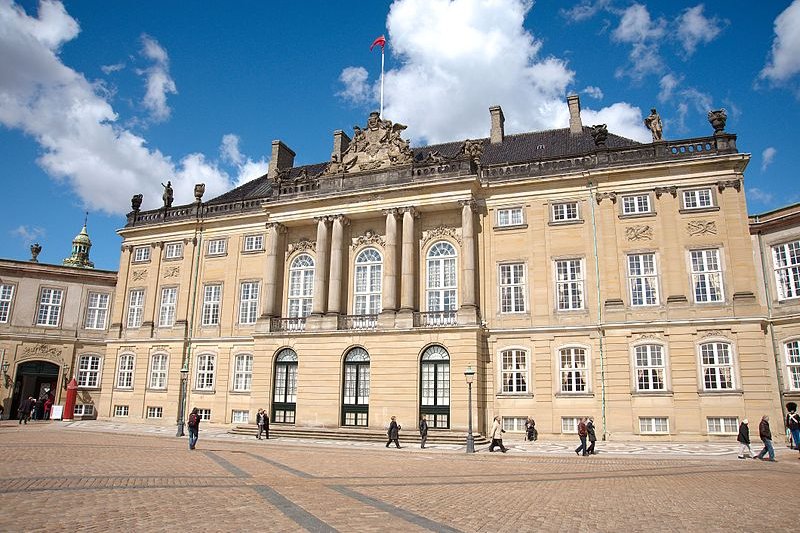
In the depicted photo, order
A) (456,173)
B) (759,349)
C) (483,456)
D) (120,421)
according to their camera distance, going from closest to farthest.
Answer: (483,456) → (759,349) → (456,173) → (120,421)

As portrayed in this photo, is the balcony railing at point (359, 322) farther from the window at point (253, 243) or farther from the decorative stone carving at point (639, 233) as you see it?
the decorative stone carving at point (639, 233)

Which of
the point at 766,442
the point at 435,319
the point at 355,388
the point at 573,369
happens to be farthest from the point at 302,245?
the point at 766,442

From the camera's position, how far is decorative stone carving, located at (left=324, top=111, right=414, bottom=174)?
34.2m

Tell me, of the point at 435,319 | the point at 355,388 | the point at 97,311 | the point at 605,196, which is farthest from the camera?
the point at 97,311

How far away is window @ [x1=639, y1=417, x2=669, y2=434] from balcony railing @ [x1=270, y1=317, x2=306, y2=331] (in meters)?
→ 18.9

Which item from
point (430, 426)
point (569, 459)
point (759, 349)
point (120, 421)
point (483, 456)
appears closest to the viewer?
point (569, 459)

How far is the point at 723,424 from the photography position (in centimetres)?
2598

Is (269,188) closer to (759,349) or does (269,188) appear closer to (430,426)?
(430,426)

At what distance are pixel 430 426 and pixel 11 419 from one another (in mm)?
29198

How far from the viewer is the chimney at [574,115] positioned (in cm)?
3656

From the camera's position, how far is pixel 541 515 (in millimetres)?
10109

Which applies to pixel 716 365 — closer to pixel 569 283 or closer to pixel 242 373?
pixel 569 283

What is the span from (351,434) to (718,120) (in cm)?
2457

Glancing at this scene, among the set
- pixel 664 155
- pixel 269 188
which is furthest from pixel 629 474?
pixel 269 188
